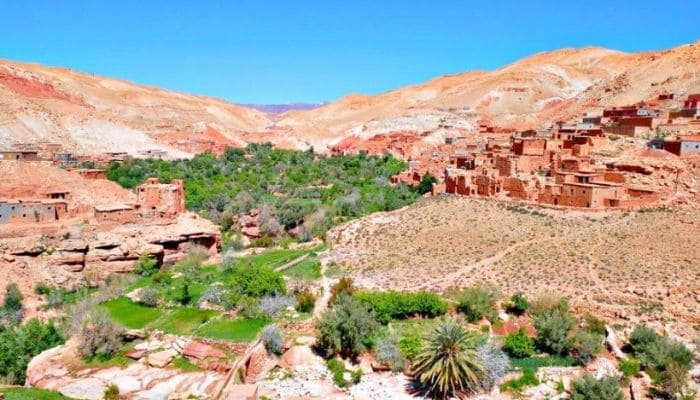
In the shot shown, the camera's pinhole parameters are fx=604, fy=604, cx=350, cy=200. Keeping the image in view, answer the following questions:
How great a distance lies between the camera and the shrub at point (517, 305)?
1703 cm

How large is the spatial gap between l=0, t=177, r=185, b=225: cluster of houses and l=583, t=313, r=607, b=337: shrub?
16.9m

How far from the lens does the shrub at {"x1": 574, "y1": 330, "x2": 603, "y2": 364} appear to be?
49.0 ft

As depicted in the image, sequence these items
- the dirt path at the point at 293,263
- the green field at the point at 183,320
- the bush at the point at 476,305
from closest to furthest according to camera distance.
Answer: the bush at the point at 476,305
the green field at the point at 183,320
the dirt path at the point at 293,263

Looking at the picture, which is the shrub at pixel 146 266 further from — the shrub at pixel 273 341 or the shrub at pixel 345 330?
the shrub at pixel 345 330

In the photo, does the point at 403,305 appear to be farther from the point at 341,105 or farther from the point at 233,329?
the point at 341,105

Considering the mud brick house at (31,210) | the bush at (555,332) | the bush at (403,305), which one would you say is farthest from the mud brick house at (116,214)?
the bush at (555,332)

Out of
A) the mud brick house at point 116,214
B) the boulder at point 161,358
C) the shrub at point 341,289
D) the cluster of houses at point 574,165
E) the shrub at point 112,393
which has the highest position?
the cluster of houses at point 574,165

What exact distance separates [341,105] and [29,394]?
8629 centimetres

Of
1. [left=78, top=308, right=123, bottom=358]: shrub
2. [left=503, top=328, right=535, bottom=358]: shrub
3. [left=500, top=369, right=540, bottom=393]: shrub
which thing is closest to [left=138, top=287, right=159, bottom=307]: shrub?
[left=78, top=308, right=123, bottom=358]: shrub

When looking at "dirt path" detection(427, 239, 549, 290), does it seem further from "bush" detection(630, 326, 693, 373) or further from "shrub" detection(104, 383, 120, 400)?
"shrub" detection(104, 383, 120, 400)

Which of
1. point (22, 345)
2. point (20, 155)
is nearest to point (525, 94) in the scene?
point (20, 155)

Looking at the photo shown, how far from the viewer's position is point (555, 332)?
1529 centimetres

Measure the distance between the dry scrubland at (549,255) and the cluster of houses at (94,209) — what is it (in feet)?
25.6

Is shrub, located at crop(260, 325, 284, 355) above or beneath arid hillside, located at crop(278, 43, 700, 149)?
beneath
